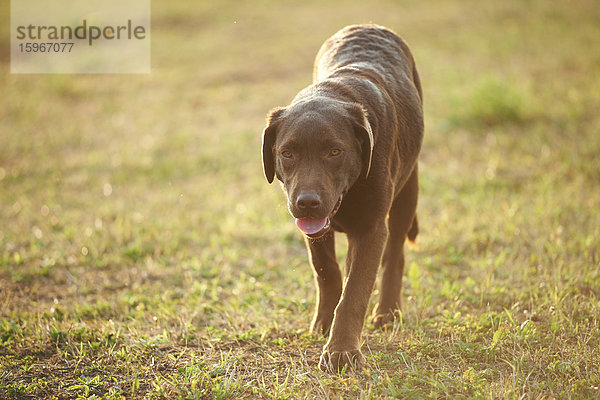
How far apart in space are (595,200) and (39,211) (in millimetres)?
6492

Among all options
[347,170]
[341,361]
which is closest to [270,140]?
[347,170]

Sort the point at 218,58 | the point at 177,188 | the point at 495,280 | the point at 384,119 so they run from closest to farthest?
1. the point at 384,119
2. the point at 495,280
3. the point at 177,188
4. the point at 218,58

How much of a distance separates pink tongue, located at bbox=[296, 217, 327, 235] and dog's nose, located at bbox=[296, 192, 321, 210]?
0.52 ft

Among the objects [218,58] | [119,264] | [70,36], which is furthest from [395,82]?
[70,36]

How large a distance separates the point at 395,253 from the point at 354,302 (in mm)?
1101

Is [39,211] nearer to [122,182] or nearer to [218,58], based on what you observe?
[122,182]

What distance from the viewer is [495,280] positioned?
5.22 metres

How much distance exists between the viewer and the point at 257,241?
Result: 22.1 feet

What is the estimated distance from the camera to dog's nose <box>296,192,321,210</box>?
3383mm

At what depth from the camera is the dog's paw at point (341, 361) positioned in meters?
3.68

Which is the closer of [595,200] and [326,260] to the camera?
[326,260]

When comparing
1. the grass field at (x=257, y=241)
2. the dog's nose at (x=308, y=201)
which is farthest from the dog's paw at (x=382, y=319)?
the dog's nose at (x=308, y=201)

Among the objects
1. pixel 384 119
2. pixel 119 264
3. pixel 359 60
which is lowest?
pixel 119 264

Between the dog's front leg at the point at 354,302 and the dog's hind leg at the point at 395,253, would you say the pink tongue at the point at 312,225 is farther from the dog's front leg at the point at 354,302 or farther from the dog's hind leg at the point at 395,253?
the dog's hind leg at the point at 395,253
